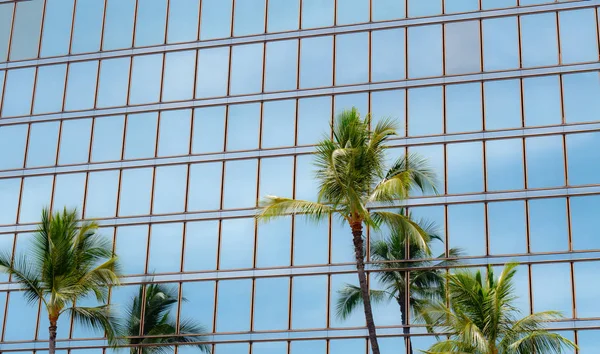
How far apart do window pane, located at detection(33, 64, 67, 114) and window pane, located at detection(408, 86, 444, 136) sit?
1486cm

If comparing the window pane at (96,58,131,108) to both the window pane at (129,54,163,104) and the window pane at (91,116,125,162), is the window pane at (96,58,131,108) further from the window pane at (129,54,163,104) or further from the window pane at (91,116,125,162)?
the window pane at (91,116,125,162)

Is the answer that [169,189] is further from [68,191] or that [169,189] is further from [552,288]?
[552,288]

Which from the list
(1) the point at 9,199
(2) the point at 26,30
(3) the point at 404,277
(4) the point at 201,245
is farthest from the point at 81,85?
(3) the point at 404,277

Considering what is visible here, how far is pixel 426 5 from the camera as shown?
150 feet

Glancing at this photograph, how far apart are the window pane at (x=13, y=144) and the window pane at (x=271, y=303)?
40.4ft

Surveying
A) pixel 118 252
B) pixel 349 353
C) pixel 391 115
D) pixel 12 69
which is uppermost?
pixel 12 69

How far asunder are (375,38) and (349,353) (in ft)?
39.9

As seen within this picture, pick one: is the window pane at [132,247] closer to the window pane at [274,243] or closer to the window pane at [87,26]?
the window pane at [274,243]

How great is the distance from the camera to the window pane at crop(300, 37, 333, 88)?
45.8 meters

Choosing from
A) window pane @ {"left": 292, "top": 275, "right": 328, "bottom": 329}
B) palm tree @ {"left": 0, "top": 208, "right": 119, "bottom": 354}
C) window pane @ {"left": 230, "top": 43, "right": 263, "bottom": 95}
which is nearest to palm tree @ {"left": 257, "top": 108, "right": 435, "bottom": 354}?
window pane @ {"left": 292, "top": 275, "right": 328, "bottom": 329}

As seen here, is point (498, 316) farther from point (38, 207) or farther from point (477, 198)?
point (38, 207)

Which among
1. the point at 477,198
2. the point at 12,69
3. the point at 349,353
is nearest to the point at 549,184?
the point at 477,198

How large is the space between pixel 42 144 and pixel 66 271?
32.2 feet

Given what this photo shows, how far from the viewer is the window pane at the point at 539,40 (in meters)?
43.7
